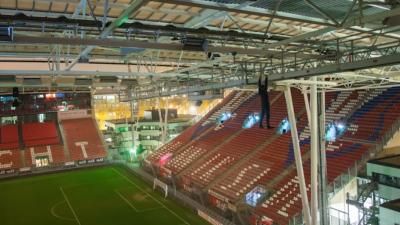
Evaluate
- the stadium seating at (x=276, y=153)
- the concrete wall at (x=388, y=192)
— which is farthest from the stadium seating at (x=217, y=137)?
the concrete wall at (x=388, y=192)

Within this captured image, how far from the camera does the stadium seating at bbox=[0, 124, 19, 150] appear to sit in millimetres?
36594

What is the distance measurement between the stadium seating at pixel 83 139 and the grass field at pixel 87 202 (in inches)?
230

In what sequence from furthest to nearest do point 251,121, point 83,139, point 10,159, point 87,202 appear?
1. point 83,139
2. point 10,159
3. point 251,121
4. point 87,202

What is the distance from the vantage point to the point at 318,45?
541 inches

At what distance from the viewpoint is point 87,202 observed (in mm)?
23766

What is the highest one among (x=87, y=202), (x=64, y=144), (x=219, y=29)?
(x=219, y=29)

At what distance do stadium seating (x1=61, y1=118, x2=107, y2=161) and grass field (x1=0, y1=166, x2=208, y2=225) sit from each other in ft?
19.2

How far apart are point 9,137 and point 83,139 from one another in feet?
25.4

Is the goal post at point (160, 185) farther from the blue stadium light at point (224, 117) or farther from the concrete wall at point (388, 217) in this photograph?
the concrete wall at point (388, 217)

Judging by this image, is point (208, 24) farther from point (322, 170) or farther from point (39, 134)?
point (39, 134)

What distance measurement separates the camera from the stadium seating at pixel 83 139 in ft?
124

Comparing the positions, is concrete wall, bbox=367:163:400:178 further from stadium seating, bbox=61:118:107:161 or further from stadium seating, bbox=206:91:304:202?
stadium seating, bbox=61:118:107:161

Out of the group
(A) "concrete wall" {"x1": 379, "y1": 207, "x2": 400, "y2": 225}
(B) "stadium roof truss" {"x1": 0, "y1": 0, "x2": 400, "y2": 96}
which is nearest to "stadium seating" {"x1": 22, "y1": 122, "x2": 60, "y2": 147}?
(B) "stadium roof truss" {"x1": 0, "y1": 0, "x2": 400, "y2": 96}

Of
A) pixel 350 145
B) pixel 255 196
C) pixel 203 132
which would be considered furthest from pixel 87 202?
pixel 350 145
